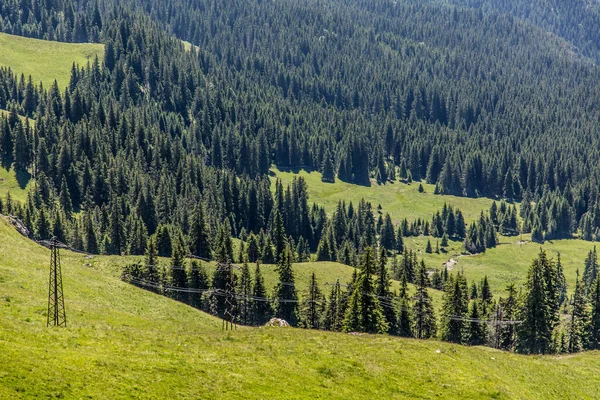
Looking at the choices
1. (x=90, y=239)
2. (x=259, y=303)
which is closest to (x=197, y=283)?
(x=259, y=303)

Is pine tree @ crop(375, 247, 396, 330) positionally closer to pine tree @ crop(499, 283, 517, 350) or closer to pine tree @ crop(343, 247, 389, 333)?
pine tree @ crop(343, 247, 389, 333)

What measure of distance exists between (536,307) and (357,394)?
6264 cm

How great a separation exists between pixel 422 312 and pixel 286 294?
28.4 meters

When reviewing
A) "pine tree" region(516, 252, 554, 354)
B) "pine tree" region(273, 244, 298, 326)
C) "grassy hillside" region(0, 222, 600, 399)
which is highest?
"grassy hillside" region(0, 222, 600, 399)

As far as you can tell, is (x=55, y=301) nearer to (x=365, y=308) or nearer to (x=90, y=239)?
(x=365, y=308)

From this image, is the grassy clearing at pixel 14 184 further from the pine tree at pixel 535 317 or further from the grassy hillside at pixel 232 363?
the pine tree at pixel 535 317

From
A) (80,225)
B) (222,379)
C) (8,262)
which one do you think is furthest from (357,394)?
(80,225)

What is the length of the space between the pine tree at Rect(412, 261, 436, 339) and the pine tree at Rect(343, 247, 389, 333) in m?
15.6

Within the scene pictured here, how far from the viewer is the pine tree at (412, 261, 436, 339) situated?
4330 inches

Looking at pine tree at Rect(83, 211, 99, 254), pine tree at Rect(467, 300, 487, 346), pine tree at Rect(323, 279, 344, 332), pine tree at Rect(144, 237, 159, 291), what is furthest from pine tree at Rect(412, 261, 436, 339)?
pine tree at Rect(83, 211, 99, 254)

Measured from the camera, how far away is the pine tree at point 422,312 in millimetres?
109994

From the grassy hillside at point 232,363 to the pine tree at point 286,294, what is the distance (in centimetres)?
4756

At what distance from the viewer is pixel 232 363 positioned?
5119cm

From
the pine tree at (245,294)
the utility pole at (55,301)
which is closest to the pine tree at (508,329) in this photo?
the pine tree at (245,294)
